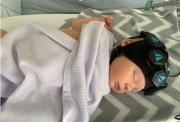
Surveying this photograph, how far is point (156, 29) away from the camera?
1210 mm

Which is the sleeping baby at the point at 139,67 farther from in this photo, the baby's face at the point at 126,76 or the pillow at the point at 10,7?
the pillow at the point at 10,7

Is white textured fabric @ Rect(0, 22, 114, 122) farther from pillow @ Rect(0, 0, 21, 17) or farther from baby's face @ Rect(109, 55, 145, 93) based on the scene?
pillow @ Rect(0, 0, 21, 17)

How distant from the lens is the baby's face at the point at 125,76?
943 mm

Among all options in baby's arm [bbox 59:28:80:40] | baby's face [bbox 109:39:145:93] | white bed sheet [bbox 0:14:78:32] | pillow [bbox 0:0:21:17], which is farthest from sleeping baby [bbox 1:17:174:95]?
pillow [bbox 0:0:21:17]

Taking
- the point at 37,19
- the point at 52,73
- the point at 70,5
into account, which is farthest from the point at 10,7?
the point at 52,73

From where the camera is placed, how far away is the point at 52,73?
0.92 metres

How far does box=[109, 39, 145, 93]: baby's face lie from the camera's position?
0.94 meters

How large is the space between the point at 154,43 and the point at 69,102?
0.32 metres

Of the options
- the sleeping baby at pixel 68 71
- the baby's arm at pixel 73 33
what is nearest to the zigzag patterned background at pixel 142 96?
the sleeping baby at pixel 68 71

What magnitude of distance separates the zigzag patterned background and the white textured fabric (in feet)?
0.26

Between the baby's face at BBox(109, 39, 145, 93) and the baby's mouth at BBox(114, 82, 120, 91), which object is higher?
the baby's face at BBox(109, 39, 145, 93)

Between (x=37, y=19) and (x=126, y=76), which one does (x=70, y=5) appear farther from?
(x=126, y=76)

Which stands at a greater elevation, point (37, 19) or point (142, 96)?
point (37, 19)

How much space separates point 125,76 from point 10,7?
0.59 metres
